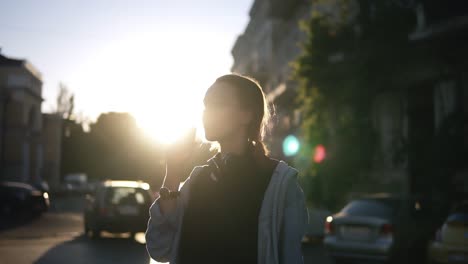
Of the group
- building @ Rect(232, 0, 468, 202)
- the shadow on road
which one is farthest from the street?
building @ Rect(232, 0, 468, 202)

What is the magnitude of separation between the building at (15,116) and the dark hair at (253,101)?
6102 cm

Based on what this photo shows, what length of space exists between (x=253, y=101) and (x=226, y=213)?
18.4 inches

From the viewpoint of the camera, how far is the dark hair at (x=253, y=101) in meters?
2.94

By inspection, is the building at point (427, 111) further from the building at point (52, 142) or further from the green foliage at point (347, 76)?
the building at point (52, 142)

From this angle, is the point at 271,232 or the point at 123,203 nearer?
the point at 271,232

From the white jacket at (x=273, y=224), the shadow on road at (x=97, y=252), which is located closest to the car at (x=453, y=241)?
the shadow on road at (x=97, y=252)

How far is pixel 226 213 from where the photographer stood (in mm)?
2812

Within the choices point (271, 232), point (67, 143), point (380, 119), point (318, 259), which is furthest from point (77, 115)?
point (271, 232)

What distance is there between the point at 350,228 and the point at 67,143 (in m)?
83.9

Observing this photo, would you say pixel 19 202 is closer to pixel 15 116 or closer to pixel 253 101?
pixel 253 101

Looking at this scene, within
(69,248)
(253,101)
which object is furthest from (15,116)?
(253,101)

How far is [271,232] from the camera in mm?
2809

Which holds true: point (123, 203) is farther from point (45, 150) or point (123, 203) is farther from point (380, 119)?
point (45, 150)

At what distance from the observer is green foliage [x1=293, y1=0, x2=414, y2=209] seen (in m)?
25.5
